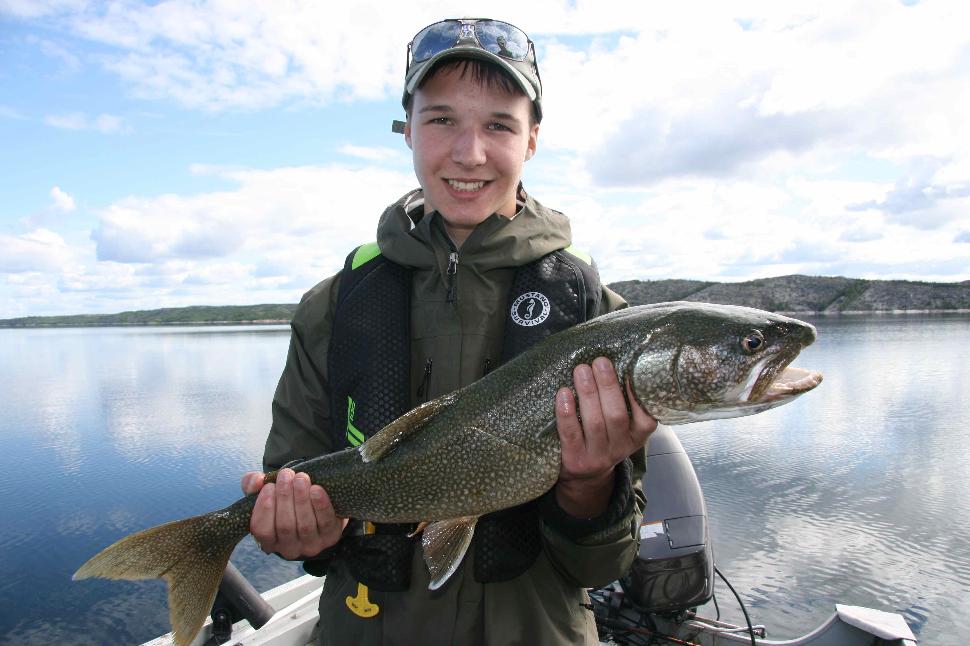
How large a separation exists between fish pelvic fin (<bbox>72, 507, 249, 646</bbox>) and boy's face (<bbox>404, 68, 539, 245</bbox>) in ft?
7.29

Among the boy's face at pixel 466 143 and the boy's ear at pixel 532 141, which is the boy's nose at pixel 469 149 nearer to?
the boy's face at pixel 466 143

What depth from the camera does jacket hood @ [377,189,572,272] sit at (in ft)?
11.7

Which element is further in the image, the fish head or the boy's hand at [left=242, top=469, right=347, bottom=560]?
the boy's hand at [left=242, top=469, right=347, bottom=560]

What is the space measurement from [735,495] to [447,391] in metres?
13.7

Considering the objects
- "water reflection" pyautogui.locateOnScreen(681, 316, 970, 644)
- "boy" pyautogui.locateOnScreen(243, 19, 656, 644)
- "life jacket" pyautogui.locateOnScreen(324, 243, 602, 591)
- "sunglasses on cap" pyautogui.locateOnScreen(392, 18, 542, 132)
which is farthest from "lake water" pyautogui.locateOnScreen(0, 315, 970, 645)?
"sunglasses on cap" pyautogui.locateOnScreen(392, 18, 542, 132)

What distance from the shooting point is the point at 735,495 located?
1491 cm

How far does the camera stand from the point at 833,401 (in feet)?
89.4

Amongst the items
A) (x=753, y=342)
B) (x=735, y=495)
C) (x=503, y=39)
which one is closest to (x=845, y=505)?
(x=735, y=495)

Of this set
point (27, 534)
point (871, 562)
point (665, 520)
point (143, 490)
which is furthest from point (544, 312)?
point (143, 490)

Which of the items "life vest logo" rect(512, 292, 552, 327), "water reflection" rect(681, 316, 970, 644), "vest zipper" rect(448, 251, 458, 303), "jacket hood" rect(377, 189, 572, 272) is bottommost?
"water reflection" rect(681, 316, 970, 644)

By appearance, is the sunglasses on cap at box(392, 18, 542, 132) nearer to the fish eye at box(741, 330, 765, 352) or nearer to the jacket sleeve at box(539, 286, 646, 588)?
the fish eye at box(741, 330, 765, 352)

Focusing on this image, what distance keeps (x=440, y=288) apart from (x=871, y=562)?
1213cm

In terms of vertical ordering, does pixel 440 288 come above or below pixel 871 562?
above

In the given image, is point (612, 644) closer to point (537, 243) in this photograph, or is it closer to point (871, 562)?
point (537, 243)
